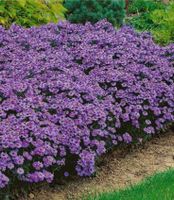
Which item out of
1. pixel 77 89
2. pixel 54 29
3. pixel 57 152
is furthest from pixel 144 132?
pixel 54 29

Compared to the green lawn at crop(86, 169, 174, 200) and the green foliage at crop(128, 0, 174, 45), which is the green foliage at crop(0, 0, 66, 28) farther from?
the green lawn at crop(86, 169, 174, 200)

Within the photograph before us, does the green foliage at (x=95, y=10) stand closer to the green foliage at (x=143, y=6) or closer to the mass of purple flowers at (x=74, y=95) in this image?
the mass of purple flowers at (x=74, y=95)

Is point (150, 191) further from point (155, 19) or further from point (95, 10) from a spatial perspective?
point (95, 10)

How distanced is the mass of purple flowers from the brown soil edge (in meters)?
0.18

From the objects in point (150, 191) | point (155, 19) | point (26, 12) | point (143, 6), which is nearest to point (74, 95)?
point (150, 191)

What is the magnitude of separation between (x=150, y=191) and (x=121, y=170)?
0.86 metres

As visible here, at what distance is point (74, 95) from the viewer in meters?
5.62

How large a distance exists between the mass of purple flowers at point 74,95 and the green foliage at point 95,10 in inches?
94.9

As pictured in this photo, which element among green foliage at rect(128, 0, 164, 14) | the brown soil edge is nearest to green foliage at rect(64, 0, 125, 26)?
green foliage at rect(128, 0, 164, 14)

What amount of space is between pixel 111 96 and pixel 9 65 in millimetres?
1087

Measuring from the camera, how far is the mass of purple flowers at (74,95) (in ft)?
16.0

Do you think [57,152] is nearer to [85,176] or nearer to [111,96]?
[85,176]

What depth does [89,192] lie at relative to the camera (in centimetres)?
532

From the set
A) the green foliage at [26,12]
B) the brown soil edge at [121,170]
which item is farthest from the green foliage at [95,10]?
the brown soil edge at [121,170]
